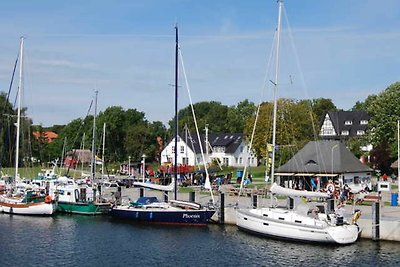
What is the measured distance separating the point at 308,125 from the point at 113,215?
163ft

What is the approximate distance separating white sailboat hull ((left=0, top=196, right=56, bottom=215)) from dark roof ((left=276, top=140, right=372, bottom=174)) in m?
23.4

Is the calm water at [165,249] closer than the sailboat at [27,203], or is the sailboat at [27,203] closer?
the calm water at [165,249]

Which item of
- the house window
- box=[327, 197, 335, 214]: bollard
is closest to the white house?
the house window

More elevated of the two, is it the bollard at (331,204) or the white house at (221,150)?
the white house at (221,150)

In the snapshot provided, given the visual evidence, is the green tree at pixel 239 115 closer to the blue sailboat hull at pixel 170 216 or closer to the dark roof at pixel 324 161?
the dark roof at pixel 324 161

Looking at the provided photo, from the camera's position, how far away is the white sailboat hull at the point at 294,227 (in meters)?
35.0

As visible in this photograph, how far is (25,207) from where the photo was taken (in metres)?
49.3

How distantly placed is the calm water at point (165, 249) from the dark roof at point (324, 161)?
728 inches

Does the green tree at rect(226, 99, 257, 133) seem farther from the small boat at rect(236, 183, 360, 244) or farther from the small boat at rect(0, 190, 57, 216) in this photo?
the small boat at rect(236, 183, 360, 244)

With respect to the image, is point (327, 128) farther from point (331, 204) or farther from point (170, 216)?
point (331, 204)

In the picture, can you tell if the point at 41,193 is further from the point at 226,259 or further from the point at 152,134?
the point at 152,134

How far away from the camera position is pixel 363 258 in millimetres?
32250

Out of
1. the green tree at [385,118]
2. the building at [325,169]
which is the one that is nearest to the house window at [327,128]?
the green tree at [385,118]

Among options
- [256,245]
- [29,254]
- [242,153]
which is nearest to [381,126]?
[242,153]
